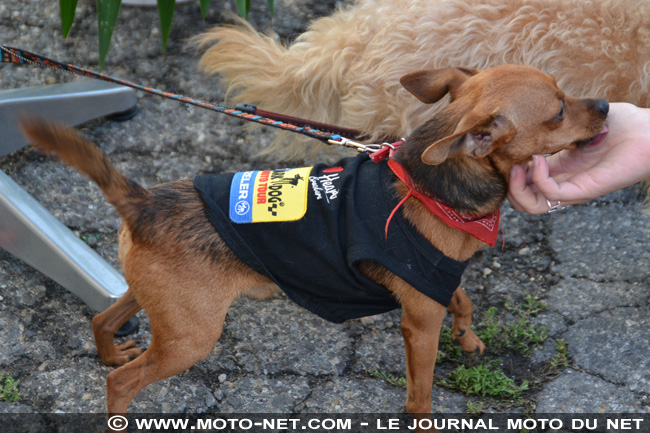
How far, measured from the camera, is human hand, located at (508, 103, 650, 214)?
205 centimetres

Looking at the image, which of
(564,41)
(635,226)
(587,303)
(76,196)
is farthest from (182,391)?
(635,226)

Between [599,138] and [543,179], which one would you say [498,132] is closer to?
[543,179]

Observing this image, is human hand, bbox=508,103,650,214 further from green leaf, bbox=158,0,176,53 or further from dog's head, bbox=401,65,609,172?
green leaf, bbox=158,0,176,53

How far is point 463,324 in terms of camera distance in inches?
99.3

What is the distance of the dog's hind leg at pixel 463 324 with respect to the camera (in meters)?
2.49

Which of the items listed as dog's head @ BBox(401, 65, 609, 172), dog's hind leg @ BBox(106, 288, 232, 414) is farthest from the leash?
dog's hind leg @ BBox(106, 288, 232, 414)

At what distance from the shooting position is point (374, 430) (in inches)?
89.7

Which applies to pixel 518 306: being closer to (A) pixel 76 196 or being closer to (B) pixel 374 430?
(B) pixel 374 430

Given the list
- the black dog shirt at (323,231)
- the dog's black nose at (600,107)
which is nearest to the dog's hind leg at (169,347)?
the black dog shirt at (323,231)

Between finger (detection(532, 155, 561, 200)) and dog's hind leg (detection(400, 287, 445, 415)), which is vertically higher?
finger (detection(532, 155, 561, 200))

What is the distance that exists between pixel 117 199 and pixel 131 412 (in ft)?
2.74

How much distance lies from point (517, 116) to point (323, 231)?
2.28ft

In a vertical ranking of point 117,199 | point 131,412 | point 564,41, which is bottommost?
point 131,412

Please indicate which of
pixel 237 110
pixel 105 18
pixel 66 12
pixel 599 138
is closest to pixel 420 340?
pixel 599 138
